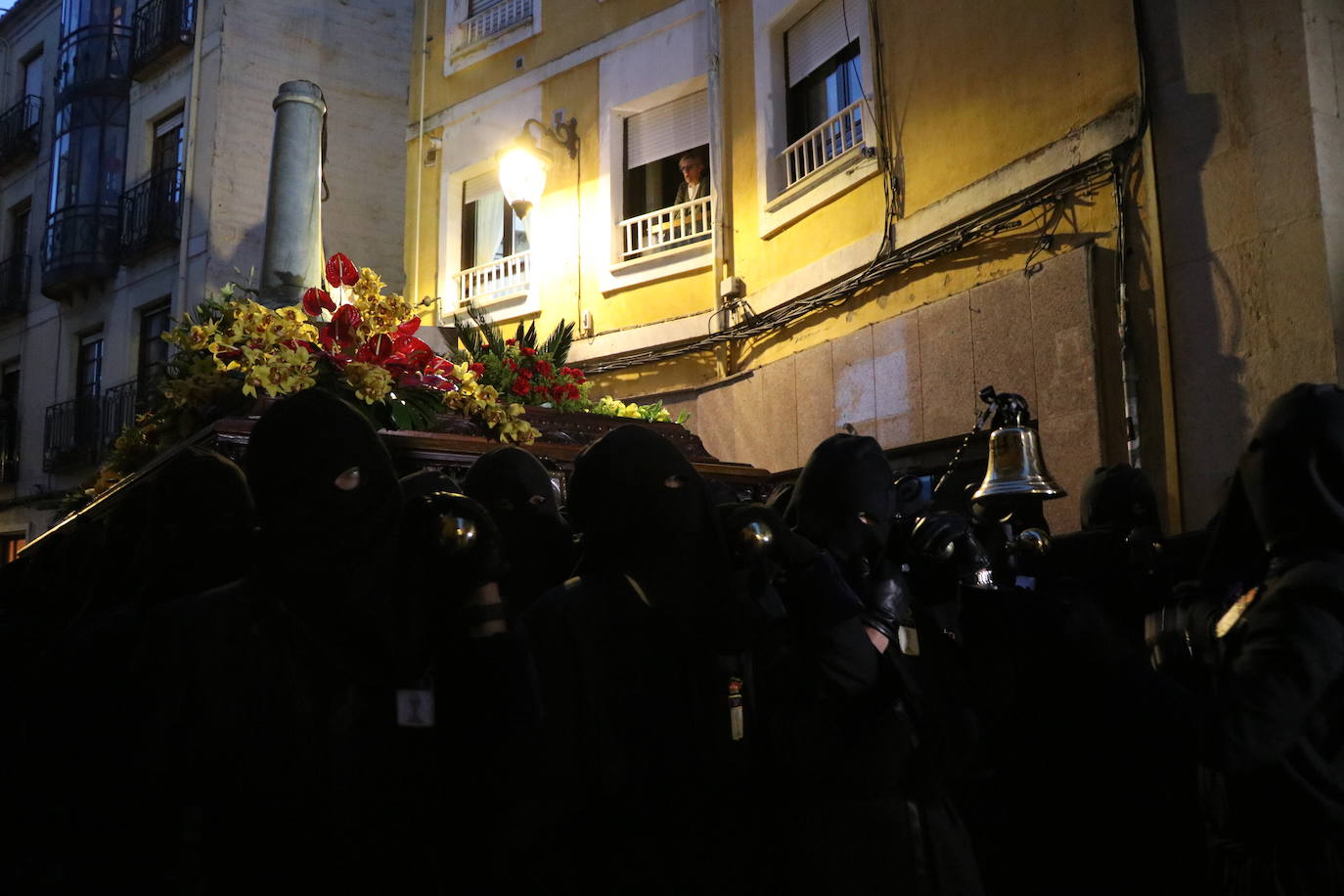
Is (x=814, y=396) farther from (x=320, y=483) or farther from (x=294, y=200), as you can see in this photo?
(x=320, y=483)

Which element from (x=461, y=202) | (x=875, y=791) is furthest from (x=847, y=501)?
(x=461, y=202)

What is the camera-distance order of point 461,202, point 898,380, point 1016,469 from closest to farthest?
1. point 1016,469
2. point 898,380
3. point 461,202

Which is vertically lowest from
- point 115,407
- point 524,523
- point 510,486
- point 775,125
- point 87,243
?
point 524,523

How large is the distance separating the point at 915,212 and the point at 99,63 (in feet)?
47.3

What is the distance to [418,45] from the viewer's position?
13.9 meters

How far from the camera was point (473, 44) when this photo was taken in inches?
510

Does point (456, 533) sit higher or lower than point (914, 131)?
lower

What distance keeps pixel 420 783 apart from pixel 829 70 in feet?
26.9

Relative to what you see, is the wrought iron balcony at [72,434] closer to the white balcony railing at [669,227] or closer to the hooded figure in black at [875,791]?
the white balcony railing at [669,227]

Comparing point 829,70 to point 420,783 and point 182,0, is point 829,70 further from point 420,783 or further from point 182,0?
point 182,0

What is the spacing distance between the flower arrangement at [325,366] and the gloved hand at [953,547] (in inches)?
91.1

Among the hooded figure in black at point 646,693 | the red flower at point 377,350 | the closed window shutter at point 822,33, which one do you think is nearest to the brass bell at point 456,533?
the hooded figure in black at point 646,693

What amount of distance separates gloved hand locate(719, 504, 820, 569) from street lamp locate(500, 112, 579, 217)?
9265 millimetres

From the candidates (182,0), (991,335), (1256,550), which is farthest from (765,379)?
(182,0)
